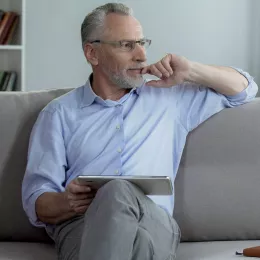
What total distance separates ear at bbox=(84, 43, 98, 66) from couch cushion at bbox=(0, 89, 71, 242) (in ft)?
0.72

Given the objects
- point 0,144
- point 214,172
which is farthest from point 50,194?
point 214,172

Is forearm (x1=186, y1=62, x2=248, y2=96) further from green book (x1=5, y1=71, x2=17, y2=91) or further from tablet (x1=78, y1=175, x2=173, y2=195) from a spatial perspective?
green book (x1=5, y1=71, x2=17, y2=91)

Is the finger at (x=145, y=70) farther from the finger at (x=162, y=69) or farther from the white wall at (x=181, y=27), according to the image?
the white wall at (x=181, y=27)

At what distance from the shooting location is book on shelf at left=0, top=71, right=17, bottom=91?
4230mm

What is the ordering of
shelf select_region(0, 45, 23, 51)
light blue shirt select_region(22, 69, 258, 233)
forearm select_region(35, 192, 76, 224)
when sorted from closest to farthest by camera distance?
1. forearm select_region(35, 192, 76, 224)
2. light blue shirt select_region(22, 69, 258, 233)
3. shelf select_region(0, 45, 23, 51)

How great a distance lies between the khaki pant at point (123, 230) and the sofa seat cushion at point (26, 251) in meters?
0.10

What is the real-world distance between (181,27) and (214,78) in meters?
2.31

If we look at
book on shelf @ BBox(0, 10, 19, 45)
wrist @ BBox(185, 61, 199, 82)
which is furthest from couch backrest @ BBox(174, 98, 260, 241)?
book on shelf @ BBox(0, 10, 19, 45)

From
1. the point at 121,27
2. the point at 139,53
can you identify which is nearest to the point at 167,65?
the point at 139,53

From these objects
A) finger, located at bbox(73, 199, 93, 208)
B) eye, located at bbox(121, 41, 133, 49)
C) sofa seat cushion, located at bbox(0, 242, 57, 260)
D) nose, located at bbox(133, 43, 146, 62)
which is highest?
eye, located at bbox(121, 41, 133, 49)

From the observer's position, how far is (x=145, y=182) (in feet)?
5.77

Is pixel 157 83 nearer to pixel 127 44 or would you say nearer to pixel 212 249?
pixel 127 44

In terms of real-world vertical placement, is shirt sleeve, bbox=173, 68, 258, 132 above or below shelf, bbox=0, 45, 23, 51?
above

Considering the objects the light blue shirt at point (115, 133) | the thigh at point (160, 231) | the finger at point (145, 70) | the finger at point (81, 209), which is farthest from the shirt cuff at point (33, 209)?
Result: the finger at point (145, 70)
